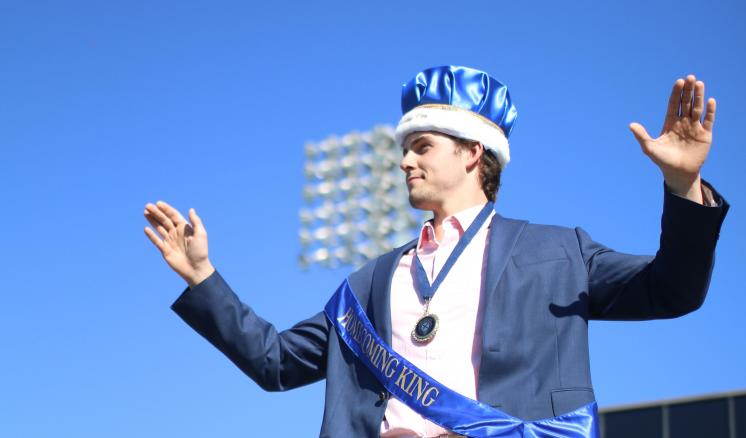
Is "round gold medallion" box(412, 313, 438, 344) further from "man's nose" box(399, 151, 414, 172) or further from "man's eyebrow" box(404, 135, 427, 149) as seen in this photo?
"man's eyebrow" box(404, 135, 427, 149)

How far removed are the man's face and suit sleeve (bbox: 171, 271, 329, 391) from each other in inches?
28.4

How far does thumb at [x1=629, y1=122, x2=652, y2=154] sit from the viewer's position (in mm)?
4170

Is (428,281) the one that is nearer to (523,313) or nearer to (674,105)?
(523,313)

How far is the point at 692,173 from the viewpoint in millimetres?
4113

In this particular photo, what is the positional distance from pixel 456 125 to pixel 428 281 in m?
0.67

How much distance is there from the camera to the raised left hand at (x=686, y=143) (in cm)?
412

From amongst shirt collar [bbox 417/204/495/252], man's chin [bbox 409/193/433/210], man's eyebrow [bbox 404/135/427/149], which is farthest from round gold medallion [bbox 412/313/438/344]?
man's eyebrow [bbox 404/135/427/149]

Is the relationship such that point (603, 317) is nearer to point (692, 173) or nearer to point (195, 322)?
point (692, 173)

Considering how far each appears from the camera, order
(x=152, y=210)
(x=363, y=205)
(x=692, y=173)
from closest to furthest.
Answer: (x=692, y=173)
(x=152, y=210)
(x=363, y=205)

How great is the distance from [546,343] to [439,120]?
3.56 ft

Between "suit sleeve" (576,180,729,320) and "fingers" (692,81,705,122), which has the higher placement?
"fingers" (692,81,705,122)

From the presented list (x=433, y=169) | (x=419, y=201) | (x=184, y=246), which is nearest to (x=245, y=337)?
(x=184, y=246)

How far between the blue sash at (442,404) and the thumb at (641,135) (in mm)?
861

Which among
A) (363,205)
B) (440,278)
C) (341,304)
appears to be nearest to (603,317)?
(440,278)
